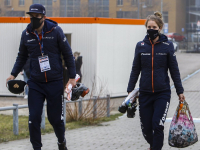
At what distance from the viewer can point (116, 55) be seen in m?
15.1

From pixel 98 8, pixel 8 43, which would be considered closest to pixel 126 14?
pixel 98 8

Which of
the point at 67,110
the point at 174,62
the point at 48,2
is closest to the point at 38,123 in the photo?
the point at 174,62

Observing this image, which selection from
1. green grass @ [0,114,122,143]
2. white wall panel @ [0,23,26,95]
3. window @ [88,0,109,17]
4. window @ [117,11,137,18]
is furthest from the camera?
window @ [117,11,137,18]

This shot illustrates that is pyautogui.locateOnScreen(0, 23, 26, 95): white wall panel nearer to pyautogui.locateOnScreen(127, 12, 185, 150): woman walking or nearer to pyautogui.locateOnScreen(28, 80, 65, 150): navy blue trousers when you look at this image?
pyautogui.locateOnScreen(28, 80, 65, 150): navy blue trousers

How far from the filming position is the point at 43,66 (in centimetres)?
506

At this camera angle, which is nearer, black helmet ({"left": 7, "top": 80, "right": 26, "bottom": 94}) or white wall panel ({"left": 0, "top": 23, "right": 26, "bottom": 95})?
black helmet ({"left": 7, "top": 80, "right": 26, "bottom": 94})

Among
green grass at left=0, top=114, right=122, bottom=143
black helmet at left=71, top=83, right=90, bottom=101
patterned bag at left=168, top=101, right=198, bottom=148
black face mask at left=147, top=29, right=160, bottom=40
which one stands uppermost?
black face mask at left=147, top=29, right=160, bottom=40

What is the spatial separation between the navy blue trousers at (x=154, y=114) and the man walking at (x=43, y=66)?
2.96 feet

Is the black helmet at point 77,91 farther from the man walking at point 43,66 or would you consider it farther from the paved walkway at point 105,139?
the paved walkway at point 105,139

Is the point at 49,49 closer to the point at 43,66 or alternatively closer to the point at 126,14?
the point at 43,66

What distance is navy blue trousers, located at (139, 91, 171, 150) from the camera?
5105mm

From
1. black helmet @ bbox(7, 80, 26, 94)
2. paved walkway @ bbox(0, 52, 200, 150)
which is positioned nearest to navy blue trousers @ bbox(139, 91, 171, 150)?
paved walkway @ bbox(0, 52, 200, 150)

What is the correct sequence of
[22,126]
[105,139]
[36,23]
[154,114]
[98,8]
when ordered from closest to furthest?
[36,23]
[154,114]
[105,139]
[22,126]
[98,8]

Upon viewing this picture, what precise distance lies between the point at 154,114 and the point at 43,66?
1.41 meters
